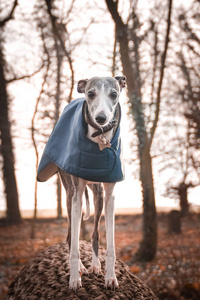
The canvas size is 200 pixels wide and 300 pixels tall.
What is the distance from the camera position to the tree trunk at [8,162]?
44.2 ft

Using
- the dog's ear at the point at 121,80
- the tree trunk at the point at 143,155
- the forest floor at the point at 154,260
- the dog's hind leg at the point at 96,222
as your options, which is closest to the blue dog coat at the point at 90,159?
the dog's ear at the point at 121,80

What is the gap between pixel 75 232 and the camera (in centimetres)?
297

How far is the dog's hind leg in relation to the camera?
332 cm

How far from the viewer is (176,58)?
12.5 meters

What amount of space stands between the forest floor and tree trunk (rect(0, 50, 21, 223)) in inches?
29.7

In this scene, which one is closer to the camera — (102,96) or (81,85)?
(102,96)

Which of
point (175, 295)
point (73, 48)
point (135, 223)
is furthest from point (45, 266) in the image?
point (135, 223)

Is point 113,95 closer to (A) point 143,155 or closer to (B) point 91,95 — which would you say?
(B) point 91,95

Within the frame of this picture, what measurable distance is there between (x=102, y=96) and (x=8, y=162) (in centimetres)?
1235

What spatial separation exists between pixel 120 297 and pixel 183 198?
8.00 m

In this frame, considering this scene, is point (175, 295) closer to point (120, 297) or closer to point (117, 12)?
point (120, 297)

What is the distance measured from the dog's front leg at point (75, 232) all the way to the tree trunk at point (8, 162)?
419 inches

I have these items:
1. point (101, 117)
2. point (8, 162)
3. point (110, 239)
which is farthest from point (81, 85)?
point (8, 162)

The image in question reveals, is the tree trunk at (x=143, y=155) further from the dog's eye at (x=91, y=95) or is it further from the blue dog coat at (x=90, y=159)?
the dog's eye at (x=91, y=95)
